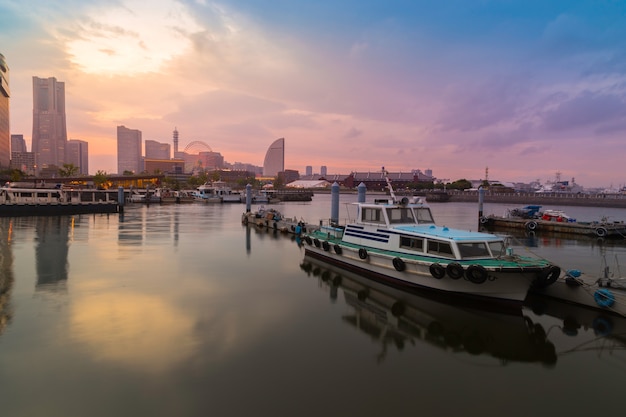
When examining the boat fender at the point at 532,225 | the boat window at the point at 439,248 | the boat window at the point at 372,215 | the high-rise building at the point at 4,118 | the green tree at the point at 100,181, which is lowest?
the boat fender at the point at 532,225

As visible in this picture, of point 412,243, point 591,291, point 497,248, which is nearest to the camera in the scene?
point 591,291

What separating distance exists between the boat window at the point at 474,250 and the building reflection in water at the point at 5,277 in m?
19.2

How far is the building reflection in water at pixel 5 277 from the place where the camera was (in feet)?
51.9

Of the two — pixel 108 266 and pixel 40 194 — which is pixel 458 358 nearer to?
pixel 108 266

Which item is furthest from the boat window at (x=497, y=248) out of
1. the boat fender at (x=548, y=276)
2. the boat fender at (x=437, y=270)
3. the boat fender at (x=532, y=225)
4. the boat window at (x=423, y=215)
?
the boat fender at (x=532, y=225)

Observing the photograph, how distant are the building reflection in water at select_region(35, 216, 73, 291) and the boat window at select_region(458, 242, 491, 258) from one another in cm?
2050

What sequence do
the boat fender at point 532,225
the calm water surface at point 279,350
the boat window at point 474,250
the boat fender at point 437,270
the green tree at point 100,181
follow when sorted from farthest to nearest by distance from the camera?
the green tree at point 100,181 < the boat fender at point 532,225 < the boat window at point 474,250 < the boat fender at point 437,270 < the calm water surface at point 279,350

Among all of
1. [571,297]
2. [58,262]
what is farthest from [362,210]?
[58,262]

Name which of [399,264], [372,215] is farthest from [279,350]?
[372,215]

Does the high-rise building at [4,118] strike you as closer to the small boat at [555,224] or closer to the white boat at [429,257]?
the small boat at [555,224]

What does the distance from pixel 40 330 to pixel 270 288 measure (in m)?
10.4

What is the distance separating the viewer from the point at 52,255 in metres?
29.0

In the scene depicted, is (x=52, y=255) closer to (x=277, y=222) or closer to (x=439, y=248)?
(x=277, y=222)

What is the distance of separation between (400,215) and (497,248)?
548 cm
